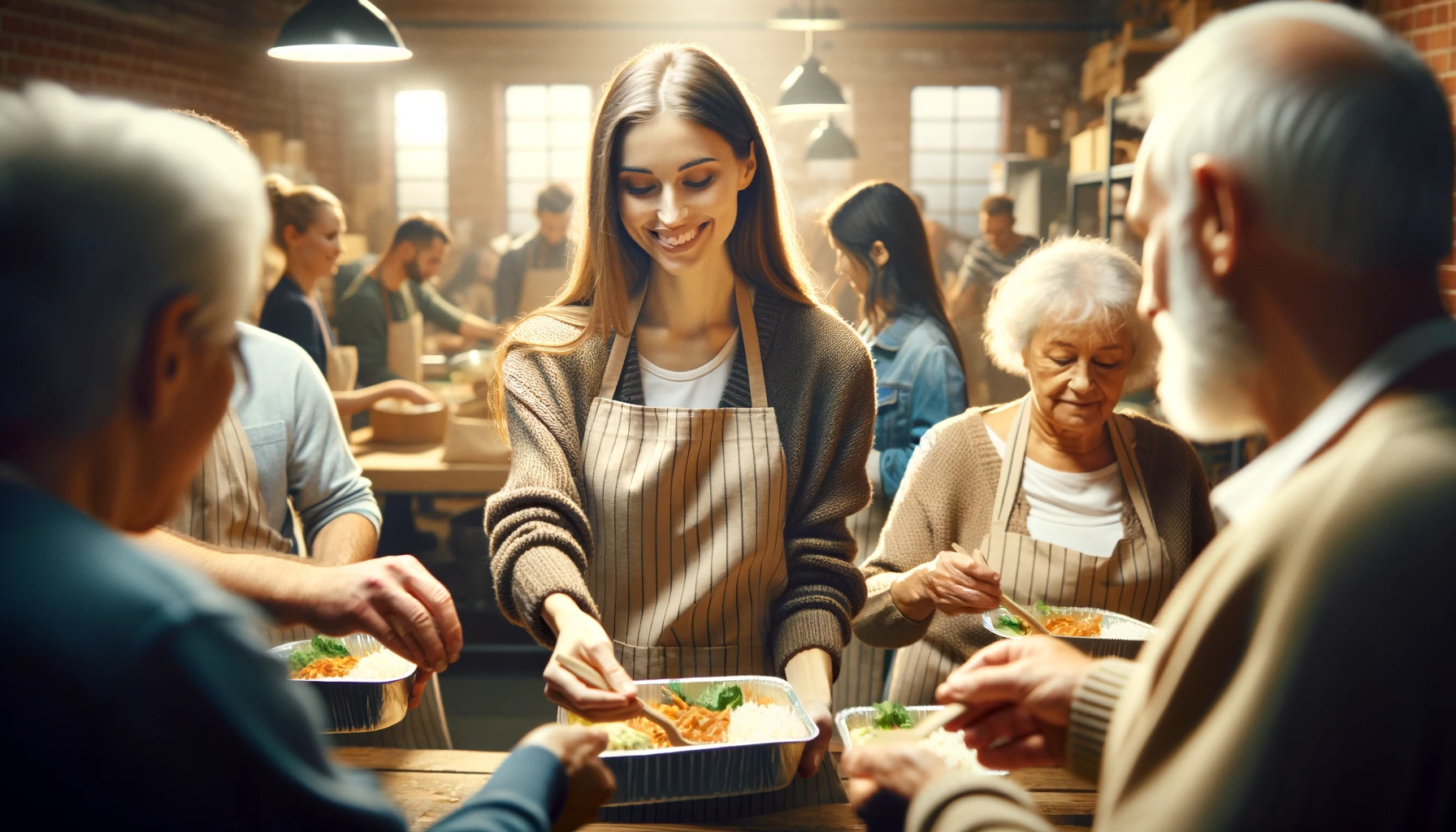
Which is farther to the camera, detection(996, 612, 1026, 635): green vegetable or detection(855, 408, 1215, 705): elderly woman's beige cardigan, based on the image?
detection(855, 408, 1215, 705): elderly woman's beige cardigan

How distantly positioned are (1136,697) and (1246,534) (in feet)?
0.63

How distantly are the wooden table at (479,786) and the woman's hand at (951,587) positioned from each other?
0.38 m

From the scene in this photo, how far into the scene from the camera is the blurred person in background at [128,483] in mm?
594

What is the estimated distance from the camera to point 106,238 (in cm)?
66

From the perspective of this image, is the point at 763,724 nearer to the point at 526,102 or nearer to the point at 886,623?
the point at 886,623

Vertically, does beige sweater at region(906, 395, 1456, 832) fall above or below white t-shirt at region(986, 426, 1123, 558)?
above

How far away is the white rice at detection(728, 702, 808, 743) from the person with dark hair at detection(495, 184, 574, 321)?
17.7 ft

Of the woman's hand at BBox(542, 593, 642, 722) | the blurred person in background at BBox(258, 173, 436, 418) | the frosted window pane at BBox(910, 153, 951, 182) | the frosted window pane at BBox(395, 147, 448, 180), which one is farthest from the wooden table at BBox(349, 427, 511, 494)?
the frosted window pane at BBox(910, 153, 951, 182)

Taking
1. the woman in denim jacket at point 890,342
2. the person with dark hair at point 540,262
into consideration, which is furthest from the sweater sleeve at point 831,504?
the person with dark hair at point 540,262

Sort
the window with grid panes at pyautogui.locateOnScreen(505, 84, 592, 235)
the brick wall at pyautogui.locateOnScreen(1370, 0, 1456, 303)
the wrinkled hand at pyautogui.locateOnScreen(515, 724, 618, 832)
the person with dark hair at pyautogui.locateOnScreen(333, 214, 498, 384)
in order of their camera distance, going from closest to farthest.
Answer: the wrinkled hand at pyautogui.locateOnScreen(515, 724, 618, 832), the brick wall at pyautogui.locateOnScreen(1370, 0, 1456, 303), the person with dark hair at pyautogui.locateOnScreen(333, 214, 498, 384), the window with grid panes at pyautogui.locateOnScreen(505, 84, 592, 235)

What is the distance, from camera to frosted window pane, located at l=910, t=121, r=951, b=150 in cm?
1068

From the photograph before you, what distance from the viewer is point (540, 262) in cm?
766

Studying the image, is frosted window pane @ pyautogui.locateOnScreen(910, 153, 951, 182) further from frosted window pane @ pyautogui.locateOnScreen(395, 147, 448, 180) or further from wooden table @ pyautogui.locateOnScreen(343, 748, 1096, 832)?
wooden table @ pyautogui.locateOnScreen(343, 748, 1096, 832)

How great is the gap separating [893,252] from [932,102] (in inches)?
306
